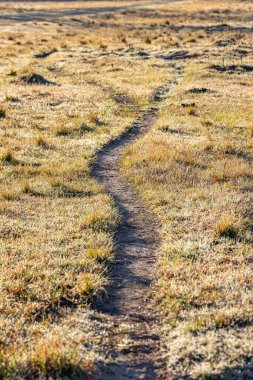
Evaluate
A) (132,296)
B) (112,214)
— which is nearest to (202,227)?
(112,214)

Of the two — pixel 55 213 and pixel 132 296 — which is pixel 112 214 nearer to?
pixel 55 213

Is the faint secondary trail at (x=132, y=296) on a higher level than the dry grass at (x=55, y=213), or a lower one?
lower

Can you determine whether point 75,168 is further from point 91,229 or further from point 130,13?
point 130,13

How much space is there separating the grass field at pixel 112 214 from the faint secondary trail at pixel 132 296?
0.17 m

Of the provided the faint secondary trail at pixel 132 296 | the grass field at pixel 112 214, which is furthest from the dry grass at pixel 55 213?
the faint secondary trail at pixel 132 296

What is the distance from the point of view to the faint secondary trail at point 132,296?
668 centimetres

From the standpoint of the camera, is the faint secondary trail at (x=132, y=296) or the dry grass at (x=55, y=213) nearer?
the faint secondary trail at (x=132, y=296)

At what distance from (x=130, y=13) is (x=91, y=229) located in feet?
245

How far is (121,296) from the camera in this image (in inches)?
328

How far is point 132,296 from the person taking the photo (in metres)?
8.34

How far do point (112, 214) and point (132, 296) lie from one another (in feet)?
10.3

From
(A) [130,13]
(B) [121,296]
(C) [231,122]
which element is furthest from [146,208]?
(A) [130,13]

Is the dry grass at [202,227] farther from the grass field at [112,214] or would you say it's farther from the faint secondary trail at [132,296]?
the faint secondary trail at [132,296]

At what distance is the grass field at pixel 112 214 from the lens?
6.88 m
